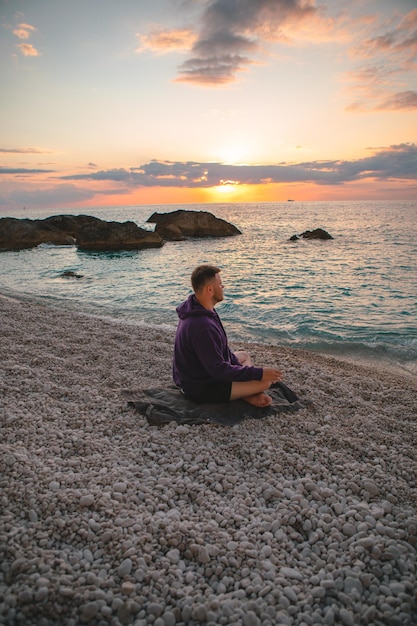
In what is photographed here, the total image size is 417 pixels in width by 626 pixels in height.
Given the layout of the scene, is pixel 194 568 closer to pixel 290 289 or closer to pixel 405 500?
pixel 405 500

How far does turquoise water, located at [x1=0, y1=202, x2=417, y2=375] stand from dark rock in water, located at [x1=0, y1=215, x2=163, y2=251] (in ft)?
14.5

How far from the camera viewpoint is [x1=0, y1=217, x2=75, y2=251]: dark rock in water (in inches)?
1695

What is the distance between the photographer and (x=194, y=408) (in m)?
5.40

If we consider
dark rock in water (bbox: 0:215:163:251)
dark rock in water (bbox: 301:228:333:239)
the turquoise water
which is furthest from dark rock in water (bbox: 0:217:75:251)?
dark rock in water (bbox: 301:228:333:239)

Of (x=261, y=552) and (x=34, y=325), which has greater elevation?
(x=34, y=325)

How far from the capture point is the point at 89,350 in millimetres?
8266

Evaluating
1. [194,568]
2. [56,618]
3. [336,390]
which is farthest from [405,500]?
[56,618]

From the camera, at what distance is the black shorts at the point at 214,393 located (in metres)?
5.33

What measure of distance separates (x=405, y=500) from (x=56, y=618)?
325 cm

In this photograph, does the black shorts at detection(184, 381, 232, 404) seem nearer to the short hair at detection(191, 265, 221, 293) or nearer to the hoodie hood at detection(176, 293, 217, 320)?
the hoodie hood at detection(176, 293, 217, 320)

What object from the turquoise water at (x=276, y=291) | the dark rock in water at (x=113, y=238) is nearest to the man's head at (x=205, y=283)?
the turquoise water at (x=276, y=291)

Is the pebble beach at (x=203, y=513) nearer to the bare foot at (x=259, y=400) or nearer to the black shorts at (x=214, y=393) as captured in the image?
the bare foot at (x=259, y=400)

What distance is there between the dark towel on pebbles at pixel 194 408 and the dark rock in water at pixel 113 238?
37505 mm

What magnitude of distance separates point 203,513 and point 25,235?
46.6 m
